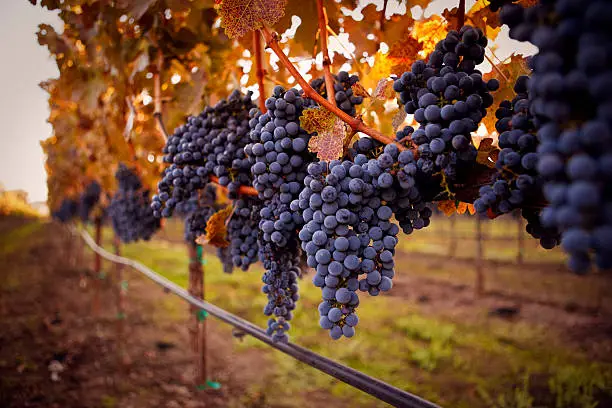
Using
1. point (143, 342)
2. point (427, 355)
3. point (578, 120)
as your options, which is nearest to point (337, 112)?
point (578, 120)

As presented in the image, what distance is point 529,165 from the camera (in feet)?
2.77

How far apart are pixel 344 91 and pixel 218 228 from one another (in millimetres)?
788

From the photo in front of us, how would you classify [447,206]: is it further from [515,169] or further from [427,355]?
[427,355]

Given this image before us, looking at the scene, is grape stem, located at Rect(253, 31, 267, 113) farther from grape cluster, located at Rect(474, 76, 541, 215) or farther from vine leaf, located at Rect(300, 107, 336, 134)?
grape cluster, located at Rect(474, 76, 541, 215)

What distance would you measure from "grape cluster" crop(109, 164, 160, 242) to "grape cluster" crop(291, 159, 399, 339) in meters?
2.49

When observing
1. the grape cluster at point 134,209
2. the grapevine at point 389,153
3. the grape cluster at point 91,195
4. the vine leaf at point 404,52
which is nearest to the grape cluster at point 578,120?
the grapevine at point 389,153

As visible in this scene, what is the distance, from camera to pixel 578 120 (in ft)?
2.02

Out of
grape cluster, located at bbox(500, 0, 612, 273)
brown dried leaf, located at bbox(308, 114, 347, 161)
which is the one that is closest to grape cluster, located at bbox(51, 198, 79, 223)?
brown dried leaf, located at bbox(308, 114, 347, 161)

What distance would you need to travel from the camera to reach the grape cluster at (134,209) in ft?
11.3

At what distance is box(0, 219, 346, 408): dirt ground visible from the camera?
4645mm

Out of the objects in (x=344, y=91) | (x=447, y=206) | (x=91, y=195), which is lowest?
(x=447, y=206)

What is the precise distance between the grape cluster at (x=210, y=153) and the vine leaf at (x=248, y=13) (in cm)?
47

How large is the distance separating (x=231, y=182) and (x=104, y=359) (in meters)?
5.39

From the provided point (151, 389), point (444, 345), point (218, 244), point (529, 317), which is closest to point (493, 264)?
point (529, 317)
